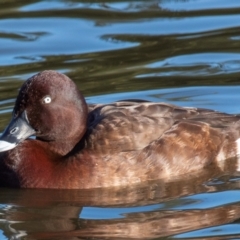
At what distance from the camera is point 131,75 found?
420 inches

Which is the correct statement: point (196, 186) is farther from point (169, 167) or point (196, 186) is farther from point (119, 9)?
point (119, 9)

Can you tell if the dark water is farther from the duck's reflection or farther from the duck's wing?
the duck's wing

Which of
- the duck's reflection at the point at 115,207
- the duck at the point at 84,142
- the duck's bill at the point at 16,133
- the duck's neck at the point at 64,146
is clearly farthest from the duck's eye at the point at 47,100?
the duck's reflection at the point at 115,207

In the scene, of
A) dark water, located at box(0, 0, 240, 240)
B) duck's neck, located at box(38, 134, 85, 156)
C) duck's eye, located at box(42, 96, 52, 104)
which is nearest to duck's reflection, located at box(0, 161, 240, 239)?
dark water, located at box(0, 0, 240, 240)

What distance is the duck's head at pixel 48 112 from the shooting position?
7.91 meters

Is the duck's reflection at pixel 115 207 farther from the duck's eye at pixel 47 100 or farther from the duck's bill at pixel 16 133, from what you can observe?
the duck's eye at pixel 47 100

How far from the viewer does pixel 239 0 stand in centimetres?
1290

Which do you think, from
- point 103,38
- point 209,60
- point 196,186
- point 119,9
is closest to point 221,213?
point 196,186

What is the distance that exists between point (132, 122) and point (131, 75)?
2.60 metres

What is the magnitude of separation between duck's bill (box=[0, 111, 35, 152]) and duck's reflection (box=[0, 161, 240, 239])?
38cm

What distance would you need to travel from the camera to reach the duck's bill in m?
7.98

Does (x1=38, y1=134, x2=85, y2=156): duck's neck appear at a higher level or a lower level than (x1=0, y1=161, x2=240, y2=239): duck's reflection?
higher

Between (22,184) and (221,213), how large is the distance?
1685mm

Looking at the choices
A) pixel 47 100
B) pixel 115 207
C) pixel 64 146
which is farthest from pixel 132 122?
pixel 115 207
